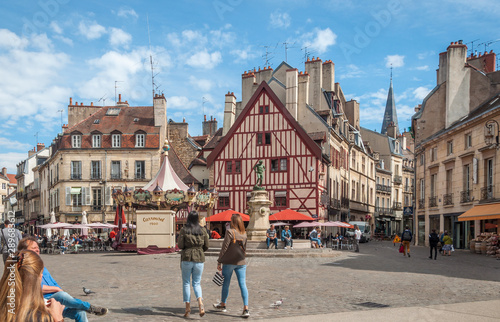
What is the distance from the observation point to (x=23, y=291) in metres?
3.81

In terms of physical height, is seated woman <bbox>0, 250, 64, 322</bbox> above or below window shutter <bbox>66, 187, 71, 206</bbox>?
above

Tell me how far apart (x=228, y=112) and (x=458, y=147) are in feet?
57.9

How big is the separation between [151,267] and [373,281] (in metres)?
6.97

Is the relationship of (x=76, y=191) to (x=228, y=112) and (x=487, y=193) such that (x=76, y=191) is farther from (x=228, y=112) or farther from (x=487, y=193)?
(x=487, y=193)

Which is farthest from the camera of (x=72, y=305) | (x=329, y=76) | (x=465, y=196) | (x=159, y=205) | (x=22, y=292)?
(x=329, y=76)

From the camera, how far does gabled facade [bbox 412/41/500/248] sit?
24531 millimetres

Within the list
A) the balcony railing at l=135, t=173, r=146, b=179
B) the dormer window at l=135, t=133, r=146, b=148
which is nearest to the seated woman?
the balcony railing at l=135, t=173, r=146, b=179

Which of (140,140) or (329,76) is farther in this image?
(140,140)

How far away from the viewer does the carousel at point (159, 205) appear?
2195 centimetres

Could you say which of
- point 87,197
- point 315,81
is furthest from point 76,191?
point 315,81

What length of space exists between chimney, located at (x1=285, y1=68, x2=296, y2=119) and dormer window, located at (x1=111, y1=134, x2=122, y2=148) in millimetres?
14388

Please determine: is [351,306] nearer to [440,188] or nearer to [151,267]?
[151,267]

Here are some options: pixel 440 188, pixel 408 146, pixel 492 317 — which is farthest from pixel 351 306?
pixel 408 146

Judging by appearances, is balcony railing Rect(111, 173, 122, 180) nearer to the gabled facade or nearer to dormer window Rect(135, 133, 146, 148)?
dormer window Rect(135, 133, 146, 148)
